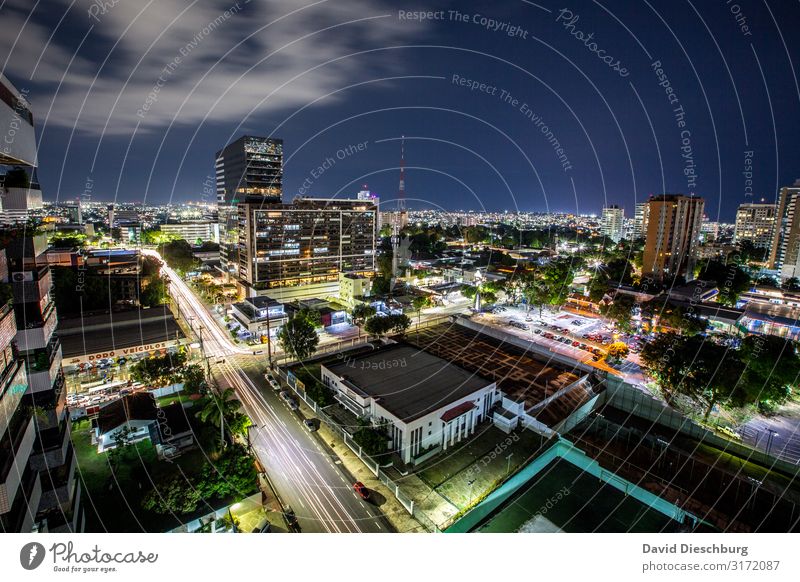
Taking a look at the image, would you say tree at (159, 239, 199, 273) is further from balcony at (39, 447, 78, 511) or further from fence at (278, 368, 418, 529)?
balcony at (39, 447, 78, 511)

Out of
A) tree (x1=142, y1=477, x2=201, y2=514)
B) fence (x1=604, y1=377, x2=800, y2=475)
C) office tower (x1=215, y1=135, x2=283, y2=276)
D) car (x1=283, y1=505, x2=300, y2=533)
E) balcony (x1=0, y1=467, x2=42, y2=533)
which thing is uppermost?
office tower (x1=215, y1=135, x2=283, y2=276)

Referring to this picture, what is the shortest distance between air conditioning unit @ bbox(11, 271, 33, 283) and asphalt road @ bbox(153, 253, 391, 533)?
6124mm

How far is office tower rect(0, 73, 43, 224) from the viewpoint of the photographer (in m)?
3.84

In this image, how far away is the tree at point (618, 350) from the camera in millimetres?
16016

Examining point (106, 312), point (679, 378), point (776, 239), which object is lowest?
point (679, 378)

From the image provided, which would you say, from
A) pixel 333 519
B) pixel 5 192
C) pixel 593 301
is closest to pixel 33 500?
pixel 5 192

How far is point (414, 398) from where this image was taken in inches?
Answer: 405

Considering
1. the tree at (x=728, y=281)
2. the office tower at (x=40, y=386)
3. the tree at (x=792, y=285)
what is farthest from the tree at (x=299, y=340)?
the tree at (x=792, y=285)

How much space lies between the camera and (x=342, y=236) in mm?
26453

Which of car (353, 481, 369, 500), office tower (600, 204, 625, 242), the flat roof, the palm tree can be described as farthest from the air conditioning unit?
office tower (600, 204, 625, 242)

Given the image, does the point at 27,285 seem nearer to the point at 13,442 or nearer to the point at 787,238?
the point at 13,442

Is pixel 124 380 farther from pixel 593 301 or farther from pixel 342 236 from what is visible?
pixel 593 301

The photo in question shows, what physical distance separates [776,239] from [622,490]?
145ft

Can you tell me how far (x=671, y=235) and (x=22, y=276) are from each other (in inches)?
1457
